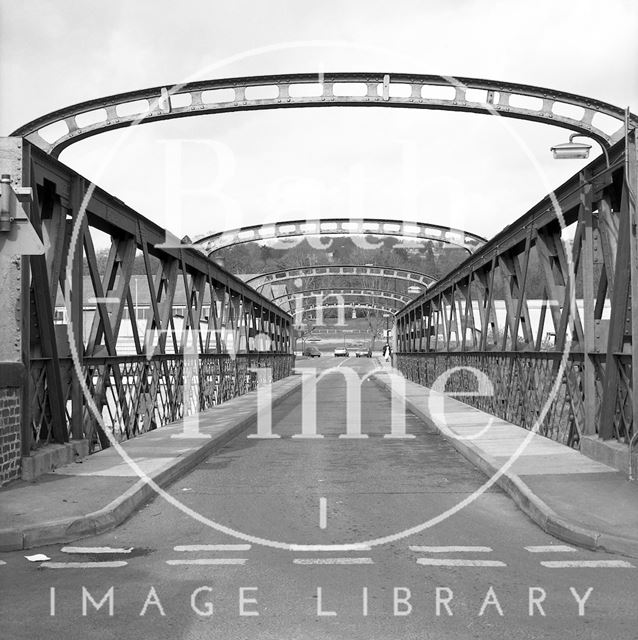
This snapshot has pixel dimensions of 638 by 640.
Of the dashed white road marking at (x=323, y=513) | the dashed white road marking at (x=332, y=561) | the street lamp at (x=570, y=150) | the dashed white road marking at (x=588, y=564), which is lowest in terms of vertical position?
the dashed white road marking at (x=588, y=564)

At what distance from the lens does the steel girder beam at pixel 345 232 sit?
88.2 feet

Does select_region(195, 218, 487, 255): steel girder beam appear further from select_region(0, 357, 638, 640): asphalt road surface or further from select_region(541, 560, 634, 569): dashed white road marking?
select_region(541, 560, 634, 569): dashed white road marking

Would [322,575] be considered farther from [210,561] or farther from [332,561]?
Result: [210,561]

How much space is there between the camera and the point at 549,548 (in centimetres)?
662

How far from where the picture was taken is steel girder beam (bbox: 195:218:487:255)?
26891 mm

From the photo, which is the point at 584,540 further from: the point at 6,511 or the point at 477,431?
the point at 477,431

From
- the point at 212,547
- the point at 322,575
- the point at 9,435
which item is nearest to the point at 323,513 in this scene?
the point at 212,547

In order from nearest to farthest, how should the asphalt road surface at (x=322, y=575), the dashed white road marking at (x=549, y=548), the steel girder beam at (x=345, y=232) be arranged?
the asphalt road surface at (x=322, y=575) < the dashed white road marking at (x=549, y=548) < the steel girder beam at (x=345, y=232)

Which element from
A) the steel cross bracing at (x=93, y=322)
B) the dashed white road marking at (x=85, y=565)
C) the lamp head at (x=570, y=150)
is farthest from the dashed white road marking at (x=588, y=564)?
the lamp head at (x=570, y=150)

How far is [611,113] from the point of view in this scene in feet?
42.1

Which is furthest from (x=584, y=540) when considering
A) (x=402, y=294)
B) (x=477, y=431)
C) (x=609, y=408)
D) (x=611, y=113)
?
(x=402, y=294)

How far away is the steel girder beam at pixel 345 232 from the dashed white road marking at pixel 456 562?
21.0 m

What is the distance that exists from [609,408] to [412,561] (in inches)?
177

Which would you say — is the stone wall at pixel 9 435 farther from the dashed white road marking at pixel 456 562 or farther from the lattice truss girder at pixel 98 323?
the dashed white road marking at pixel 456 562
